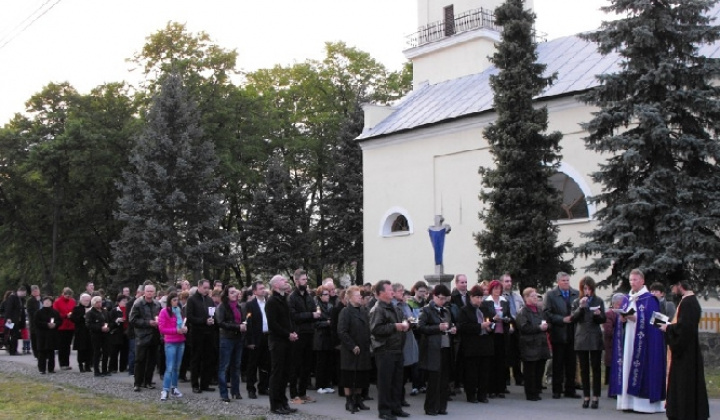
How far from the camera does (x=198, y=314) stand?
13273 mm

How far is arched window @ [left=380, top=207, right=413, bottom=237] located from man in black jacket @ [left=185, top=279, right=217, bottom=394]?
18351mm

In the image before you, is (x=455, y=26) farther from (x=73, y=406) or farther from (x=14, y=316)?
(x=73, y=406)

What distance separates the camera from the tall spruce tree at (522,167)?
67.1ft

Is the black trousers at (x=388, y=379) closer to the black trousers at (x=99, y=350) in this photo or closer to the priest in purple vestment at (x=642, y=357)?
the priest in purple vestment at (x=642, y=357)

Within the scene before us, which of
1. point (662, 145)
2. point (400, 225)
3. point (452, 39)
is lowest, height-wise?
point (400, 225)

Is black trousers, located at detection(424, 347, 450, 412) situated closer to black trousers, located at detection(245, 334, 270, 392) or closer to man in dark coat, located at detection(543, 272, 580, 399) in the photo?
man in dark coat, located at detection(543, 272, 580, 399)

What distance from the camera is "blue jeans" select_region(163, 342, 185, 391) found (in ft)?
41.3

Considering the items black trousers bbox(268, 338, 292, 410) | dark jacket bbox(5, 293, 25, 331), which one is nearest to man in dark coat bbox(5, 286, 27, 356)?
dark jacket bbox(5, 293, 25, 331)

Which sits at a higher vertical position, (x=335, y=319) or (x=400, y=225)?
(x=400, y=225)

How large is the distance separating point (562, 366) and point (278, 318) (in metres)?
4.72

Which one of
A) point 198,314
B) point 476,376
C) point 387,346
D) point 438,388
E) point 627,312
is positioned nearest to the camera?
point 387,346

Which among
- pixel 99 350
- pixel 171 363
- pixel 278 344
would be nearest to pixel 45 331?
pixel 99 350

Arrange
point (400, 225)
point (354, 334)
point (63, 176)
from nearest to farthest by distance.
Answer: point (354, 334) → point (400, 225) → point (63, 176)

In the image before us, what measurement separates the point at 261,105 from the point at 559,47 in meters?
15.4
